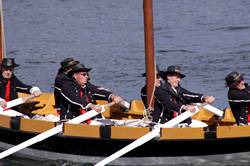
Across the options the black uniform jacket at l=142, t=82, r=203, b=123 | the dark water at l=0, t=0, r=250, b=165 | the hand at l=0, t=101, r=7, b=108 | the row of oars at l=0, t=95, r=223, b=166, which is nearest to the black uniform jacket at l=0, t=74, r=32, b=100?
the hand at l=0, t=101, r=7, b=108

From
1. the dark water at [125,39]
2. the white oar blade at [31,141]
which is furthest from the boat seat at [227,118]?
the dark water at [125,39]

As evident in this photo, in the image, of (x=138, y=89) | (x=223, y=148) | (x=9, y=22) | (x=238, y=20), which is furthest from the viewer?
(x=9, y=22)

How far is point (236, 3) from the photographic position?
40.6 metres

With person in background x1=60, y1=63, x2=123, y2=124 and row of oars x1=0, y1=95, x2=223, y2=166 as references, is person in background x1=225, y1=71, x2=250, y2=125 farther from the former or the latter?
person in background x1=60, y1=63, x2=123, y2=124

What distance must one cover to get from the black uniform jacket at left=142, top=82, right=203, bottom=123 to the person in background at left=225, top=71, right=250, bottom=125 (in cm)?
65

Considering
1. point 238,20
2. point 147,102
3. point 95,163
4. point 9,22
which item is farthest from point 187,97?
point 9,22

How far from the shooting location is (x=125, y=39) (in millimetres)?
33594

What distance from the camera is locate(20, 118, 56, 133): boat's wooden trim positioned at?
1588 centimetres

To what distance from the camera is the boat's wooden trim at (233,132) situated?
14.8 metres

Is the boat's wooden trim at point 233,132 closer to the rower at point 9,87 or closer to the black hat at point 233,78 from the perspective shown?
the black hat at point 233,78

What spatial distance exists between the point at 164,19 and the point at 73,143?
73.4 ft

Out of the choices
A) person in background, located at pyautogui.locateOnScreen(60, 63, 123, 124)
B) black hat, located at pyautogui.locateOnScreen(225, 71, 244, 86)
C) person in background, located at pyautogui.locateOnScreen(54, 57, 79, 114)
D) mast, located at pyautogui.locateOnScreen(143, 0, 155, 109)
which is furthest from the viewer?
person in background, located at pyautogui.locateOnScreen(54, 57, 79, 114)

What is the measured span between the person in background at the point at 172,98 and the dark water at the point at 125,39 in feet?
21.6

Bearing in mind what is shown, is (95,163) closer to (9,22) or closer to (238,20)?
(238,20)
